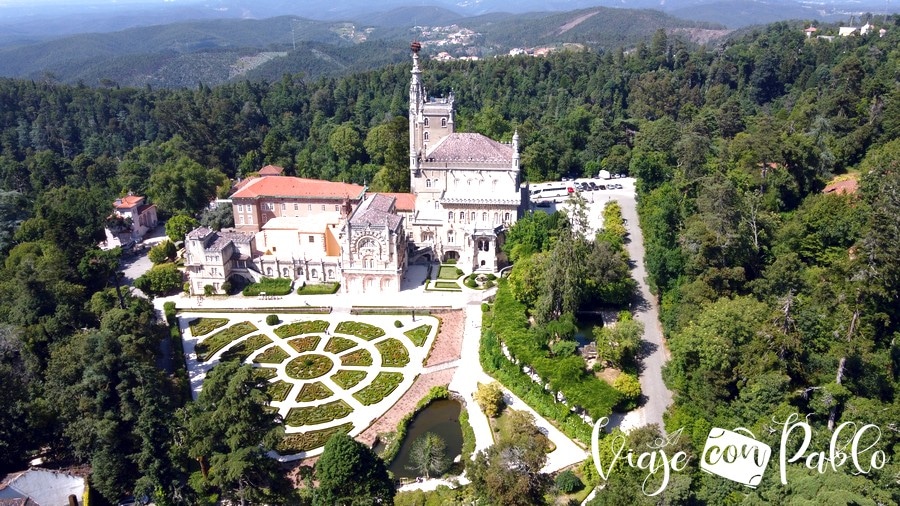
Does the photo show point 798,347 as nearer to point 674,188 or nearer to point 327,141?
point 674,188

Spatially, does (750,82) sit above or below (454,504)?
above

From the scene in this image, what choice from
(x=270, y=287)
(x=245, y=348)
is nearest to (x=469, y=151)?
(x=270, y=287)

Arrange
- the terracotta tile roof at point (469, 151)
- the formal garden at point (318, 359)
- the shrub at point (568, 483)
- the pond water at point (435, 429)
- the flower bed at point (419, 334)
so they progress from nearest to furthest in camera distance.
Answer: the shrub at point (568, 483)
the pond water at point (435, 429)
the formal garden at point (318, 359)
the flower bed at point (419, 334)
the terracotta tile roof at point (469, 151)

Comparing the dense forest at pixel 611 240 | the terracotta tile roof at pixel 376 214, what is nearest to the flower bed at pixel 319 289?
the terracotta tile roof at pixel 376 214

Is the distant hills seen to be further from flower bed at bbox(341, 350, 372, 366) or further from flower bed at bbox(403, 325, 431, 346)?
flower bed at bbox(341, 350, 372, 366)

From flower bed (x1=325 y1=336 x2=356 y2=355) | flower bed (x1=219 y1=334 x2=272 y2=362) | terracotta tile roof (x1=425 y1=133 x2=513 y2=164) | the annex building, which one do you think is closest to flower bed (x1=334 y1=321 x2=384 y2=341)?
flower bed (x1=325 y1=336 x2=356 y2=355)

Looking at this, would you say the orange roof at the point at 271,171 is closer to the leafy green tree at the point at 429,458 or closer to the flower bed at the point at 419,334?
the flower bed at the point at 419,334

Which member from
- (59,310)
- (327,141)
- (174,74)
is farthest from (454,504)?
(174,74)
